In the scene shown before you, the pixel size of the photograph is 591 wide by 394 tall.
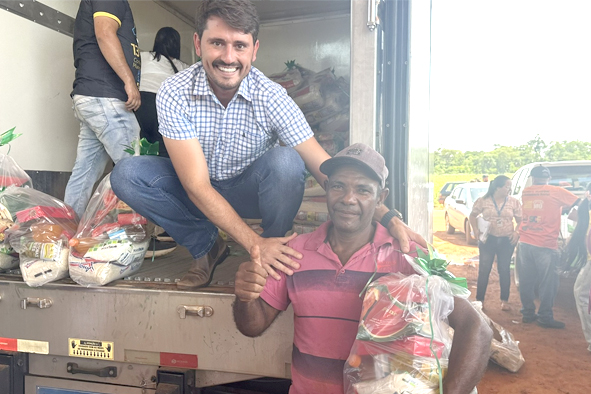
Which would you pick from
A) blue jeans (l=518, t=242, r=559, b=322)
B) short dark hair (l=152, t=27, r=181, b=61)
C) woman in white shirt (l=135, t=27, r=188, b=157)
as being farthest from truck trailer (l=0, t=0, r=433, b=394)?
blue jeans (l=518, t=242, r=559, b=322)

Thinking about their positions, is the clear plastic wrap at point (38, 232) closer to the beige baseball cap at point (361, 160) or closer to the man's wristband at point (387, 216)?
the beige baseball cap at point (361, 160)

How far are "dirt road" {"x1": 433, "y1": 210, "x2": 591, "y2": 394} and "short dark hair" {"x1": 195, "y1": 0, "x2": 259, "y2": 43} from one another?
11.5 feet

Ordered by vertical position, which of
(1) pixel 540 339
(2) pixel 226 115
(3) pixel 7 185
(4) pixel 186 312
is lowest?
(1) pixel 540 339

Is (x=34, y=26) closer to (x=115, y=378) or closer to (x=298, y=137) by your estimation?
(x=298, y=137)

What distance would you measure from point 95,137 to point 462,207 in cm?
Answer: 409

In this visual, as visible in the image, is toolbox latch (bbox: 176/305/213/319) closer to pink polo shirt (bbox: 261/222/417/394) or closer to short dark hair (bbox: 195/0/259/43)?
pink polo shirt (bbox: 261/222/417/394)

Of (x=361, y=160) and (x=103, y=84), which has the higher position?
(x=103, y=84)

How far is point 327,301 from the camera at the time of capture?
134cm

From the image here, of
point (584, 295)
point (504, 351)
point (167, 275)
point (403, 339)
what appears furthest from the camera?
point (584, 295)

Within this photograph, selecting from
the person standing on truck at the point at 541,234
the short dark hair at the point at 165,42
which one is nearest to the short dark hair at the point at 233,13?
the short dark hair at the point at 165,42

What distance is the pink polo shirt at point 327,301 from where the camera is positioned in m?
1.33

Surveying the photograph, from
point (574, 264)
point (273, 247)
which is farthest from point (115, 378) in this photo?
point (574, 264)

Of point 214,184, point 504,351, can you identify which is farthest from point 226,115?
point 504,351

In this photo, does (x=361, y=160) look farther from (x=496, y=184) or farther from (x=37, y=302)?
(x=496, y=184)
